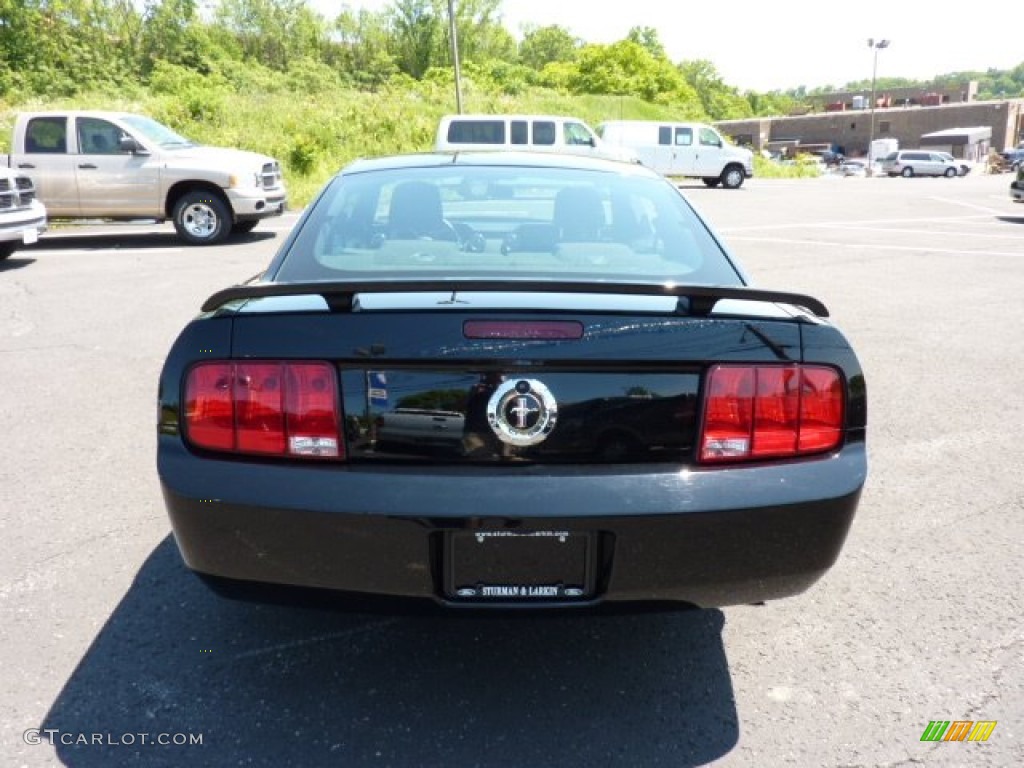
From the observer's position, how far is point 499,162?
3400mm

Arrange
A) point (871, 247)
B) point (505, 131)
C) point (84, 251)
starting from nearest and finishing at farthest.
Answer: point (84, 251) < point (871, 247) < point (505, 131)

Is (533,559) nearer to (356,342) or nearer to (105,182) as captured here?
(356,342)

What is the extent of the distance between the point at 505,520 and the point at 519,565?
0.47 ft

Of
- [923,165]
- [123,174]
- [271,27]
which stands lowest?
[123,174]

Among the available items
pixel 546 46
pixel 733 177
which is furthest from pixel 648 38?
pixel 733 177

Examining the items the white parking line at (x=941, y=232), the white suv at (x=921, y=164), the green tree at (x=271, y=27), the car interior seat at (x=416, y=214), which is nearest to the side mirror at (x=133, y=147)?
the car interior seat at (x=416, y=214)

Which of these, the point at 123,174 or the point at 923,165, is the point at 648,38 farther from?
the point at 123,174

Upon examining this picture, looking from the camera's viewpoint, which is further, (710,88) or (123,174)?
(710,88)

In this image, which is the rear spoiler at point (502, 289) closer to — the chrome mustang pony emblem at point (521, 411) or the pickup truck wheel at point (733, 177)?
the chrome mustang pony emblem at point (521, 411)

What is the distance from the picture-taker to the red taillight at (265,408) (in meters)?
2.06

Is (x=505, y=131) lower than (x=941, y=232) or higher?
higher

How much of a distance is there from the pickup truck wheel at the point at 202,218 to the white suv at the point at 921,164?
48718 mm

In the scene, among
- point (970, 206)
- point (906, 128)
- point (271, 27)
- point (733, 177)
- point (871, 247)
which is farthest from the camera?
point (906, 128)

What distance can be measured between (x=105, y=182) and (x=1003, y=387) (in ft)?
39.2
